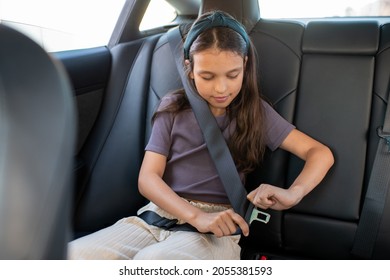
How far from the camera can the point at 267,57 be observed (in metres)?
1.50

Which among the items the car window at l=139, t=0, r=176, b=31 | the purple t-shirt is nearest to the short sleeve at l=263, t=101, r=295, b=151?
the purple t-shirt

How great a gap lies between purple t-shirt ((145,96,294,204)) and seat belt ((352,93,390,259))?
0.83 feet

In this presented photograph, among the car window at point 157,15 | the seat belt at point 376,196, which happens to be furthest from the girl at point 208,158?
the car window at point 157,15

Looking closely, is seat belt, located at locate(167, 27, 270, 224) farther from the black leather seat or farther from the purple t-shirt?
the black leather seat

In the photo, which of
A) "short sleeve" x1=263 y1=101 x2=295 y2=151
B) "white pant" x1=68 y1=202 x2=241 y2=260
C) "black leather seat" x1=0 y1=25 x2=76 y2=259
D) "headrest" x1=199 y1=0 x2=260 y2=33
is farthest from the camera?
"headrest" x1=199 y1=0 x2=260 y2=33

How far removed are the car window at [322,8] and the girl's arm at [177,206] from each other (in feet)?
2.64

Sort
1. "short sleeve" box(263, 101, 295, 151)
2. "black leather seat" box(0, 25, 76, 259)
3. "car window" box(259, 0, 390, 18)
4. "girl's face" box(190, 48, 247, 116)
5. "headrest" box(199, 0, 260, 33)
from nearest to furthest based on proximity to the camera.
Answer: "black leather seat" box(0, 25, 76, 259)
"girl's face" box(190, 48, 247, 116)
"short sleeve" box(263, 101, 295, 151)
"headrest" box(199, 0, 260, 33)
"car window" box(259, 0, 390, 18)

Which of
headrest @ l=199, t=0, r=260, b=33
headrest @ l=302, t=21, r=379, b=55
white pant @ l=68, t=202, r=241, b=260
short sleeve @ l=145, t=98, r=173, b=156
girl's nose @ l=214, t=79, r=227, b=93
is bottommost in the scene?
white pant @ l=68, t=202, r=241, b=260

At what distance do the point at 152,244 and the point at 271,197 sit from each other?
13.0 inches

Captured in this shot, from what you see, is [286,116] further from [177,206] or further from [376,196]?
[177,206]

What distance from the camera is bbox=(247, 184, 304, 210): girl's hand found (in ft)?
3.96

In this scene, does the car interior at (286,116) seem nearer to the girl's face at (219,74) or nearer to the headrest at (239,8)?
the headrest at (239,8)
